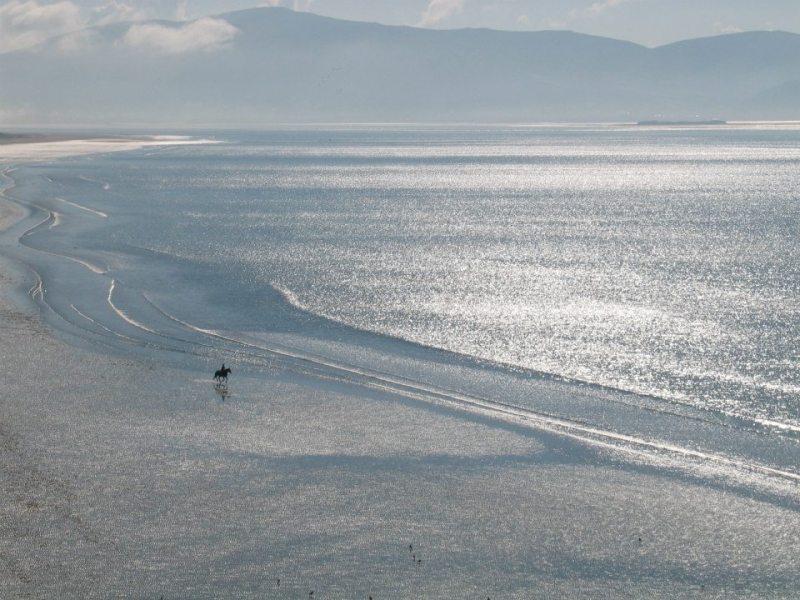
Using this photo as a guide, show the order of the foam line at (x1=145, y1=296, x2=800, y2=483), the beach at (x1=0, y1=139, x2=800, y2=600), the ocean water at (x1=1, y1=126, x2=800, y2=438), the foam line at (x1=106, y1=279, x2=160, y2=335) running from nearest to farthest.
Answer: the beach at (x1=0, y1=139, x2=800, y2=600) → the foam line at (x1=145, y1=296, x2=800, y2=483) → the ocean water at (x1=1, y1=126, x2=800, y2=438) → the foam line at (x1=106, y1=279, x2=160, y2=335)

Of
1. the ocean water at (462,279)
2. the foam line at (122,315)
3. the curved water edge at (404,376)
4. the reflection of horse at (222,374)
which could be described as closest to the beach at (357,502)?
the curved water edge at (404,376)

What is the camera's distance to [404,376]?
23484mm

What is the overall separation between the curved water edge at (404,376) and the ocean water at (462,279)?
137mm

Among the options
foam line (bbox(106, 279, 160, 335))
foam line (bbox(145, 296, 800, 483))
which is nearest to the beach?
foam line (bbox(145, 296, 800, 483))

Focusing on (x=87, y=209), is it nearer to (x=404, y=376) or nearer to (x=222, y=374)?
(x=222, y=374)

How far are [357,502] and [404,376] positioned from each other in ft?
25.0

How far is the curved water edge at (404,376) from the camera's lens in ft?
61.0

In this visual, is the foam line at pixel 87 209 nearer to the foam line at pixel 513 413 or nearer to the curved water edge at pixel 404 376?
the curved water edge at pixel 404 376

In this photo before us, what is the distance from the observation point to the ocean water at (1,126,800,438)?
24.8 meters

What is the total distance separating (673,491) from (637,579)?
326 cm

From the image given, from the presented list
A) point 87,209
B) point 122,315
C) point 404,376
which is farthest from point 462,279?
point 87,209

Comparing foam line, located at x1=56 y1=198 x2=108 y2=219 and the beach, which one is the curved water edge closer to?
the beach

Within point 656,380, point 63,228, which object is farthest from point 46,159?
point 656,380

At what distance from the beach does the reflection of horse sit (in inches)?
17.4
